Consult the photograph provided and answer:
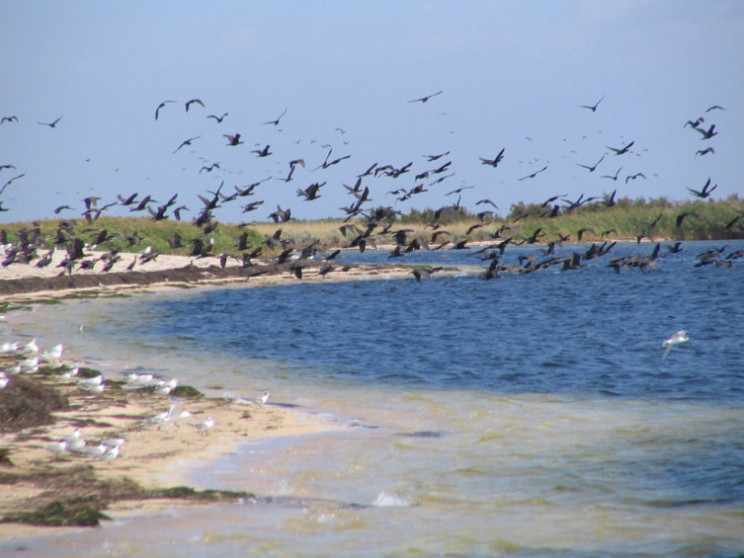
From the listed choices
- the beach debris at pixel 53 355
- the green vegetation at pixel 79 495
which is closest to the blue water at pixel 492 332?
the beach debris at pixel 53 355

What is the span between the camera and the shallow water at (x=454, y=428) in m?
8.32

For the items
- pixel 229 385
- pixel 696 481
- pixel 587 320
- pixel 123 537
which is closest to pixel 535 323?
pixel 587 320

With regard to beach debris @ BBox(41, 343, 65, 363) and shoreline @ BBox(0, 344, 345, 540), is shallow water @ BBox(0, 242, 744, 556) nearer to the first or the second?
shoreline @ BBox(0, 344, 345, 540)

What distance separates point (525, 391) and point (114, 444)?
9172mm

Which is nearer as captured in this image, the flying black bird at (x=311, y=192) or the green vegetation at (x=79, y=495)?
the green vegetation at (x=79, y=495)

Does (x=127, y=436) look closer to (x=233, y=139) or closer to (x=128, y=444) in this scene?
(x=128, y=444)

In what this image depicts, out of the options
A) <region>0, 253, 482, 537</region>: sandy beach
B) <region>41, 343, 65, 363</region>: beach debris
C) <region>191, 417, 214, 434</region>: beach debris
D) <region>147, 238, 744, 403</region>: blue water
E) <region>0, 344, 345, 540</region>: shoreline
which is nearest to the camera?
<region>0, 344, 345, 540</region>: shoreline

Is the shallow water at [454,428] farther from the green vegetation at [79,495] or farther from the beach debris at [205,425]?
the beach debris at [205,425]

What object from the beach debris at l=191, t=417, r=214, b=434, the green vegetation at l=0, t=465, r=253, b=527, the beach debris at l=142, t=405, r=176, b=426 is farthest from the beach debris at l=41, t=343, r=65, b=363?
the green vegetation at l=0, t=465, r=253, b=527

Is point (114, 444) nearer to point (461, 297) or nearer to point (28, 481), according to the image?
point (28, 481)

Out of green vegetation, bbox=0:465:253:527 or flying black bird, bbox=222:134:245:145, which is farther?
flying black bird, bbox=222:134:245:145

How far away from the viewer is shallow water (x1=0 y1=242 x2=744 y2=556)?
27.3 ft

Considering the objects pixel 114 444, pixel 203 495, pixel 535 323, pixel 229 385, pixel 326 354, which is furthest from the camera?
pixel 535 323

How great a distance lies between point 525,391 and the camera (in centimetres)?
1733
